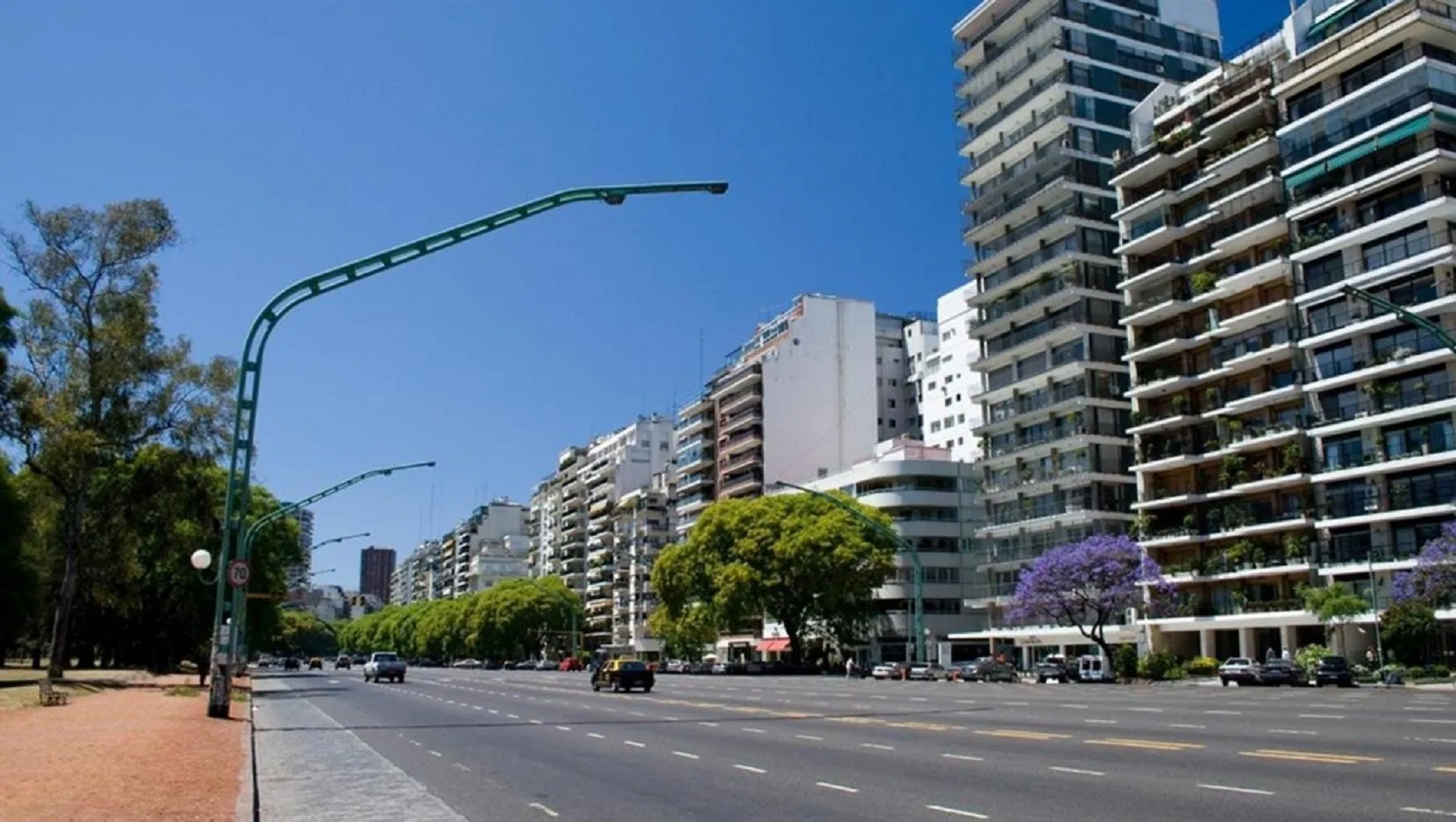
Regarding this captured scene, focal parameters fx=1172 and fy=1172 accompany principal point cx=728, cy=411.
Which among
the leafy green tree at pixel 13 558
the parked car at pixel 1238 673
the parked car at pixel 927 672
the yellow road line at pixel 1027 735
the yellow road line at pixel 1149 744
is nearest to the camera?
the yellow road line at pixel 1149 744

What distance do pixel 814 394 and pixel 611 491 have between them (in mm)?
54671

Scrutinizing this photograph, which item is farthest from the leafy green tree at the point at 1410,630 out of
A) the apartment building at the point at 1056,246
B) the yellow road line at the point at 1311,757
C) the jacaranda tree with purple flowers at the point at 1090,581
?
the yellow road line at the point at 1311,757

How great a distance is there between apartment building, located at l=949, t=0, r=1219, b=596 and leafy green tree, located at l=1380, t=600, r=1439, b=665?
23.8 meters

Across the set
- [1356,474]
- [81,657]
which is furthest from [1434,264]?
[81,657]

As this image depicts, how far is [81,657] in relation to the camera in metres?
78.0

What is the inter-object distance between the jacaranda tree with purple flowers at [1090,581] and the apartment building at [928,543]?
26.3m

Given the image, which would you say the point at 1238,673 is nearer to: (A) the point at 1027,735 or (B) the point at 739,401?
(A) the point at 1027,735

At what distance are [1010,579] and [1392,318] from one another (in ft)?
107

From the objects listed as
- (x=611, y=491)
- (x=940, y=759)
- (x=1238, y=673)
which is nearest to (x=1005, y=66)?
(x=1238, y=673)

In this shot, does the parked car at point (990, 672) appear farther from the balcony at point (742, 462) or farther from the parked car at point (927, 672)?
the balcony at point (742, 462)

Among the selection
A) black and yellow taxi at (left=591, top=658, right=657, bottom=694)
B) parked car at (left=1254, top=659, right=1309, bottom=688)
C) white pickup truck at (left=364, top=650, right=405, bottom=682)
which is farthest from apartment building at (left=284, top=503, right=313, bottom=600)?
parked car at (left=1254, top=659, right=1309, bottom=688)

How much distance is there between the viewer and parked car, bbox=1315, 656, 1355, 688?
4644cm

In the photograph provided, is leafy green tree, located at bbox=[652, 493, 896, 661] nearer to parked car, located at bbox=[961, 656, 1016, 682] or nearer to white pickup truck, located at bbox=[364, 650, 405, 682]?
parked car, located at bbox=[961, 656, 1016, 682]

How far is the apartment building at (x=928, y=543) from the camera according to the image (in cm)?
9050
